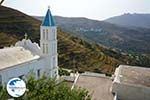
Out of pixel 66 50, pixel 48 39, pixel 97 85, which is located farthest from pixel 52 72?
pixel 66 50

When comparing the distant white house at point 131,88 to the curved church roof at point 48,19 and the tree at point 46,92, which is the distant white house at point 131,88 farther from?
the tree at point 46,92

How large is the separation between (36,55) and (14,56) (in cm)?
289

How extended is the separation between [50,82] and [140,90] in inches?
410

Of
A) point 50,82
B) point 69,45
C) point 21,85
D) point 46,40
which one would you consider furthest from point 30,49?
point 69,45

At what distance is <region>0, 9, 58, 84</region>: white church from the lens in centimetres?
2263

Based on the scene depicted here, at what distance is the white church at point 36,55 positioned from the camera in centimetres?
2263

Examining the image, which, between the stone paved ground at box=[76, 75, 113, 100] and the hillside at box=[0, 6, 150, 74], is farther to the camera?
the hillside at box=[0, 6, 150, 74]

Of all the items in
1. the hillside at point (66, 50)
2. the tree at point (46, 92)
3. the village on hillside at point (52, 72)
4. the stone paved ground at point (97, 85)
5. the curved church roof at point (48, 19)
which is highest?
the curved church roof at point (48, 19)

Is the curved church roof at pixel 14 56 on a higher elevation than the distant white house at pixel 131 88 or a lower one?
higher

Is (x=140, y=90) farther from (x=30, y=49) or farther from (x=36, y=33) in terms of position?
(x=36, y=33)

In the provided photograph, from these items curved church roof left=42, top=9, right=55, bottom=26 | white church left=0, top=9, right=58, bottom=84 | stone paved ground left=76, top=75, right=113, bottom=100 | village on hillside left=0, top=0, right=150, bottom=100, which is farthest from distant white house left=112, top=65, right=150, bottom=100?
curved church roof left=42, top=9, right=55, bottom=26

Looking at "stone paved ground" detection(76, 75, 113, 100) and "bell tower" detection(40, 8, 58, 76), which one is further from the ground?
"bell tower" detection(40, 8, 58, 76)

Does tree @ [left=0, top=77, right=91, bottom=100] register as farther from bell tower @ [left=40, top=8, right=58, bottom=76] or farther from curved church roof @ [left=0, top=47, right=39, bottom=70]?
bell tower @ [left=40, top=8, right=58, bottom=76]

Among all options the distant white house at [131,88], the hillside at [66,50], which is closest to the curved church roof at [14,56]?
the distant white house at [131,88]
